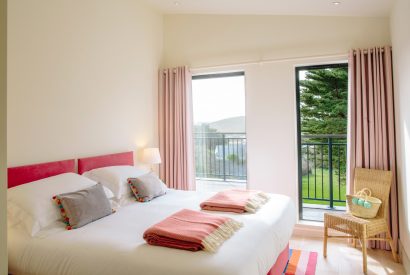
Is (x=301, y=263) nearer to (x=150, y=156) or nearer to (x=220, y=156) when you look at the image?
(x=220, y=156)

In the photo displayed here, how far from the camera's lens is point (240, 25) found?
13.4ft

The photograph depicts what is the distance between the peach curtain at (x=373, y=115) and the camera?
10.5 feet

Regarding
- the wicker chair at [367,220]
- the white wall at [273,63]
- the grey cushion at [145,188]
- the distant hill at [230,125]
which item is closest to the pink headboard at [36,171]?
the grey cushion at [145,188]

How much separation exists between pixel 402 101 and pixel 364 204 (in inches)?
43.2

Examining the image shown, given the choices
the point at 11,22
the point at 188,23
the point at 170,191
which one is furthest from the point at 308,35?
the point at 11,22

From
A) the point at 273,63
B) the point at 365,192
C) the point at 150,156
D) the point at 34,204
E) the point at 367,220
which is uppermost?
the point at 273,63

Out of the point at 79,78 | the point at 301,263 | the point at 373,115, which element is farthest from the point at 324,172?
the point at 79,78

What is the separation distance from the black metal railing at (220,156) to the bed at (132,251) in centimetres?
188

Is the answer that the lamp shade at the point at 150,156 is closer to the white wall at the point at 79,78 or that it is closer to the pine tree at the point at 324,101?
the white wall at the point at 79,78

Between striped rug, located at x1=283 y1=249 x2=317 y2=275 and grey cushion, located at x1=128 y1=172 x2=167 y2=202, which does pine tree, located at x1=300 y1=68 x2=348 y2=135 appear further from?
grey cushion, located at x1=128 y1=172 x2=167 y2=202

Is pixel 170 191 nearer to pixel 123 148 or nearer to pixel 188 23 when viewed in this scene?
pixel 123 148

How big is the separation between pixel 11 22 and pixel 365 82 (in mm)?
3640

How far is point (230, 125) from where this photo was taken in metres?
4.41

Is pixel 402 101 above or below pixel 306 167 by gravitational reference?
above
